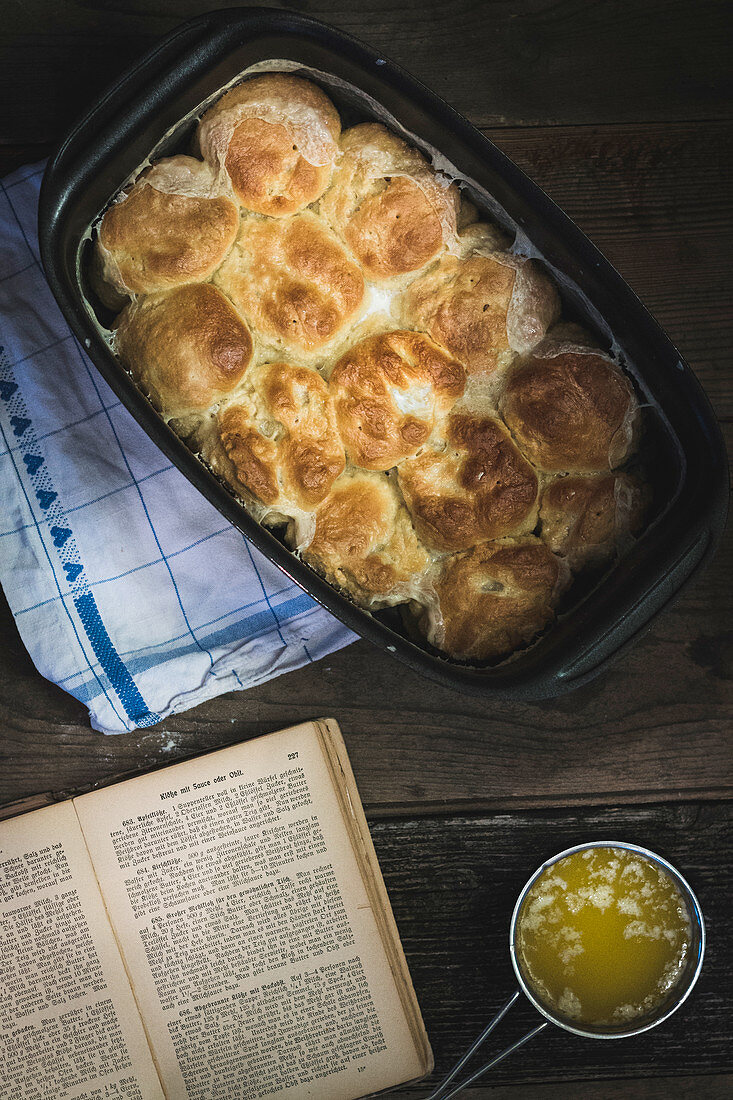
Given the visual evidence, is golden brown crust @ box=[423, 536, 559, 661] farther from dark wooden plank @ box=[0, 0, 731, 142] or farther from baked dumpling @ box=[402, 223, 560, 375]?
dark wooden plank @ box=[0, 0, 731, 142]

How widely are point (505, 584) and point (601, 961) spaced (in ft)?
1.65

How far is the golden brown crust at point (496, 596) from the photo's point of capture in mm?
749

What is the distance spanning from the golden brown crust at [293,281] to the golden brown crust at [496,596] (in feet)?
0.83

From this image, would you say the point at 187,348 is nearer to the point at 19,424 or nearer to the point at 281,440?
the point at 281,440

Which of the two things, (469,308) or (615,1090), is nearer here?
(469,308)

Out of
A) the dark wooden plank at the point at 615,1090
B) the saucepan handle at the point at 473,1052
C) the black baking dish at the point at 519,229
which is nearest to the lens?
the black baking dish at the point at 519,229

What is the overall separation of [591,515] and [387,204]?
1.14 ft

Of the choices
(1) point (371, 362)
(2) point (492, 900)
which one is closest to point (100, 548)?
(1) point (371, 362)

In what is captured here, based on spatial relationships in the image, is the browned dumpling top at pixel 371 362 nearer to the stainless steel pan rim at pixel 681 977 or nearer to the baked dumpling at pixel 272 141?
the baked dumpling at pixel 272 141

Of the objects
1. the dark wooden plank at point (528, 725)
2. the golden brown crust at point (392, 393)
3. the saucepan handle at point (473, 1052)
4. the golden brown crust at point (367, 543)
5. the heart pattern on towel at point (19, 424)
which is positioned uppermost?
the heart pattern on towel at point (19, 424)

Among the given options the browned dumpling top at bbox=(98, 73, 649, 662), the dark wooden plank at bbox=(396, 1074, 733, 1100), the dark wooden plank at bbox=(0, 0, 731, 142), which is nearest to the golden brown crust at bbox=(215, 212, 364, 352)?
the browned dumpling top at bbox=(98, 73, 649, 662)

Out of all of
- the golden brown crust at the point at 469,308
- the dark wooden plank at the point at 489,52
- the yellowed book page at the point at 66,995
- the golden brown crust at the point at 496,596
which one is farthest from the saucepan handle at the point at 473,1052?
the dark wooden plank at the point at 489,52

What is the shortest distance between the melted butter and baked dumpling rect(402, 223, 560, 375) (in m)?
0.59

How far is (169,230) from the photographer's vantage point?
737 mm
